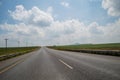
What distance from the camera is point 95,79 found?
20.1ft

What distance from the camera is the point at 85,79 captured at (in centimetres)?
617

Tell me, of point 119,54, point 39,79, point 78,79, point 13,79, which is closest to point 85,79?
point 78,79

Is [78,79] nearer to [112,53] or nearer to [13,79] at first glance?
[13,79]

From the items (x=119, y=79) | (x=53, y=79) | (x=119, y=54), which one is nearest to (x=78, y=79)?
(x=53, y=79)

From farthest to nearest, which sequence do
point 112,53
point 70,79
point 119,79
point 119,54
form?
point 112,53
point 119,54
point 70,79
point 119,79

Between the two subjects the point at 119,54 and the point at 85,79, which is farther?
the point at 119,54

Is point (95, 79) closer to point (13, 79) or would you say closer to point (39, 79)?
point (39, 79)

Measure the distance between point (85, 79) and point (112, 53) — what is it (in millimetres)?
17550

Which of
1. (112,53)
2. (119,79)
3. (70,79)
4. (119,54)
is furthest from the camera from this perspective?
(112,53)

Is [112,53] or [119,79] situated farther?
[112,53]

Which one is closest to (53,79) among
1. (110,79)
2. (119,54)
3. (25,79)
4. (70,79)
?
(70,79)

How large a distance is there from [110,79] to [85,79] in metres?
0.97

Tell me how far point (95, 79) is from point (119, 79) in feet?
3.00

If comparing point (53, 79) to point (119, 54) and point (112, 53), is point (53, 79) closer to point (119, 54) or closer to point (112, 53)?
point (119, 54)
